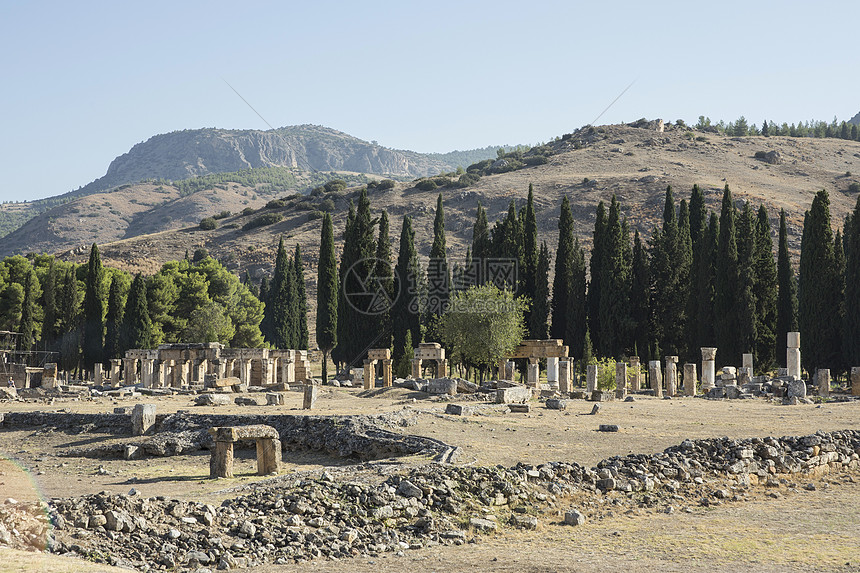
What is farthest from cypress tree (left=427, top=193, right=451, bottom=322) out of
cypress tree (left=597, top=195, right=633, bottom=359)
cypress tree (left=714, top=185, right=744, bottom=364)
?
cypress tree (left=714, top=185, right=744, bottom=364)

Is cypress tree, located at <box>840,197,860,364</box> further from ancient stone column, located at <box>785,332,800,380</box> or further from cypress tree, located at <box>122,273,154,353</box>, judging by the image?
cypress tree, located at <box>122,273,154,353</box>

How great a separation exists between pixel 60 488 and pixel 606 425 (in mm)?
13077

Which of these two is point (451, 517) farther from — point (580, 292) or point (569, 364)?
point (580, 292)

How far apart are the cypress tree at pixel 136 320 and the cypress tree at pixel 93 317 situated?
2104mm

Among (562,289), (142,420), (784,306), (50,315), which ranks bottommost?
(142,420)

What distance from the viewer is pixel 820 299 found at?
139ft

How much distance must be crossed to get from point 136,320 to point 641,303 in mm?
30179

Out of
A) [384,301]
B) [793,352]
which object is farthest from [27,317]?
[793,352]

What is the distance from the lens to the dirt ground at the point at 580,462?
11.6 meters

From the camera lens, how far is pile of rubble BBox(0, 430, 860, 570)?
36.8 ft

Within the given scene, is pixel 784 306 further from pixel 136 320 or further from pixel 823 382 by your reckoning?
pixel 136 320

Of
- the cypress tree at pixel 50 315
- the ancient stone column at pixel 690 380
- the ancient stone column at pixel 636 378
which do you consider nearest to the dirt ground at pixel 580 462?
the ancient stone column at pixel 690 380

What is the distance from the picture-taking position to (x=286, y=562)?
1151 centimetres

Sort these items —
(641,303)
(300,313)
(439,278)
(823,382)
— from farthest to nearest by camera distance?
(300,313) < (439,278) < (641,303) < (823,382)
